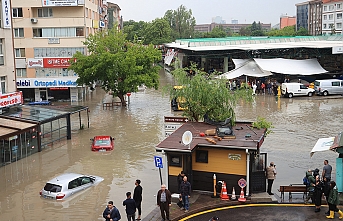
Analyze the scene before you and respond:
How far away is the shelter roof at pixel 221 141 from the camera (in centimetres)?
1678

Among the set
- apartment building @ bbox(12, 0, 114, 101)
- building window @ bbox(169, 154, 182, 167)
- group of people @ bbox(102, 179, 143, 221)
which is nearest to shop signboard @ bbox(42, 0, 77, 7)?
apartment building @ bbox(12, 0, 114, 101)

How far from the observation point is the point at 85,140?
98.4 feet

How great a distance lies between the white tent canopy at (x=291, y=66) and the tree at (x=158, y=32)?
6494 centimetres

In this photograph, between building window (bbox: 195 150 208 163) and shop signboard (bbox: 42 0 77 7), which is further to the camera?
shop signboard (bbox: 42 0 77 7)

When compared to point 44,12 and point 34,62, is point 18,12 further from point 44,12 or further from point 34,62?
point 34,62

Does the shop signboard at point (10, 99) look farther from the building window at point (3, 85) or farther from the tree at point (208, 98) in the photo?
the tree at point (208, 98)

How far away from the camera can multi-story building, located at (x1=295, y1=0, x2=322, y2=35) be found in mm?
140250

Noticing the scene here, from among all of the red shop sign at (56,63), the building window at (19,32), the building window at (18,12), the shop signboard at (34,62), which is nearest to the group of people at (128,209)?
the red shop sign at (56,63)

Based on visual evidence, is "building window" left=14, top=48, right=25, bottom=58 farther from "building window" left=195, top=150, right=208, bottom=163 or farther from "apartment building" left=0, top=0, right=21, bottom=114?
"building window" left=195, top=150, right=208, bottom=163

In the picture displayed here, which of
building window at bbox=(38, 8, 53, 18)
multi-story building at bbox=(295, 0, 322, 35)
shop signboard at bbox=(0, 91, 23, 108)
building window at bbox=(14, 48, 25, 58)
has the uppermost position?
multi-story building at bbox=(295, 0, 322, 35)

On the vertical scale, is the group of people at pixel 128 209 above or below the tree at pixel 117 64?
below

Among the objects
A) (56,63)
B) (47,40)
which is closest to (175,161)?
(56,63)

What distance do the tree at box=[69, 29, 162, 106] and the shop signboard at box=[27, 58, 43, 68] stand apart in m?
4.27

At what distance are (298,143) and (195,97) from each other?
855 centimetres
